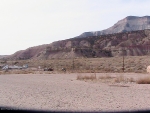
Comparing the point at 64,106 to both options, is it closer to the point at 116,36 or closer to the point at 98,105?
the point at 98,105

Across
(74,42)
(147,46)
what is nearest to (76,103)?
(147,46)

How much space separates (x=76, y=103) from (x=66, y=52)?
98.8m

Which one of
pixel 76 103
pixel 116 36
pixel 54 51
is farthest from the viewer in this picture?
pixel 116 36

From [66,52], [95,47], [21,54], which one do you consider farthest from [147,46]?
[21,54]

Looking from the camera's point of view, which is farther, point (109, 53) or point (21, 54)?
point (21, 54)

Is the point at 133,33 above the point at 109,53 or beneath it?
above

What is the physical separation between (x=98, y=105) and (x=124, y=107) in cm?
118

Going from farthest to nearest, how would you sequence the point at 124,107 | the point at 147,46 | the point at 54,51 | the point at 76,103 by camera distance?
1. the point at 54,51
2. the point at 147,46
3. the point at 76,103
4. the point at 124,107

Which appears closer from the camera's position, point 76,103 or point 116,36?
point 76,103

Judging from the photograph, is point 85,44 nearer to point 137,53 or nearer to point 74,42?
point 74,42

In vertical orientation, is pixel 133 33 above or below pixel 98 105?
above

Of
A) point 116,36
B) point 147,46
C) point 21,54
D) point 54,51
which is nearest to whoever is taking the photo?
point 147,46

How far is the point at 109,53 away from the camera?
10950cm

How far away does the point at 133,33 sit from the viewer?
402ft
